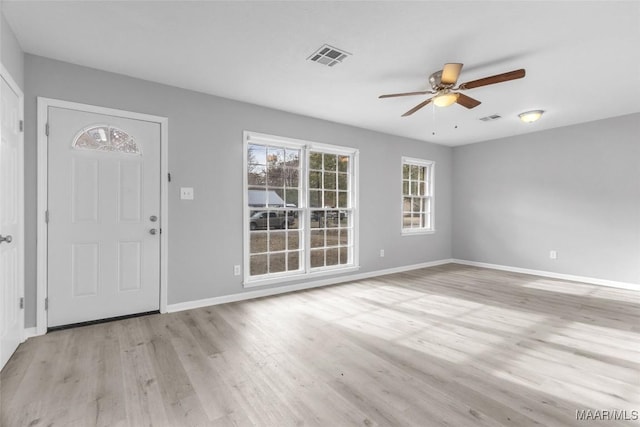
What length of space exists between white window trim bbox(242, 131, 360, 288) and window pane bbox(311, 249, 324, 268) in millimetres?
109

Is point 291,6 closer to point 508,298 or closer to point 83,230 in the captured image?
point 83,230

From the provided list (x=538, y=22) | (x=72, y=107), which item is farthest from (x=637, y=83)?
(x=72, y=107)

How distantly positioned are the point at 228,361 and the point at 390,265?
3.85 m

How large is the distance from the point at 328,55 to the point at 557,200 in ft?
16.2

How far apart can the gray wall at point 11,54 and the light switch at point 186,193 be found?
160cm

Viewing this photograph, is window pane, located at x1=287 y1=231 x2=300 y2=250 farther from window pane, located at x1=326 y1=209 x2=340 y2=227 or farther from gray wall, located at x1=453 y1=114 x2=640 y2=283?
gray wall, located at x1=453 y1=114 x2=640 y2=283

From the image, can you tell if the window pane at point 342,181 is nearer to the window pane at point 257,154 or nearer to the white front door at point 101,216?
the window pane at point 257,154

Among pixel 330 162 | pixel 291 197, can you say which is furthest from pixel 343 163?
pixel 291 197

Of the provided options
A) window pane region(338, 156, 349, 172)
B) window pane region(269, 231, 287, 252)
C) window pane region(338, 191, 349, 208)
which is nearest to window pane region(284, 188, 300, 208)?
window pane region(269, 231, 287, 252)

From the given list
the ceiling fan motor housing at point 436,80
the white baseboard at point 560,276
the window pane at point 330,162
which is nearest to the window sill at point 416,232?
the white baseboard at point 560,276

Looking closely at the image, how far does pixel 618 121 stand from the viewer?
4527mm

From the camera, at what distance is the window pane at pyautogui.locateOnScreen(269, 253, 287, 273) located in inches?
167

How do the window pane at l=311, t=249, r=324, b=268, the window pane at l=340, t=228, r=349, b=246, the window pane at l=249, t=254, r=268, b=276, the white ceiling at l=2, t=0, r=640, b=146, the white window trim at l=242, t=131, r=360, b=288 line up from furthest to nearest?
A: the window pane at l=340, t=228, r=349, b=246 < the window pane at l=311, t=249, r=324, b=268 < the window pane at l=249, t=254, r=268, b=276 < the white window trim at l=242, t=131, r=360, b=288 < the white ceiling at l=2, t=0, r=640, b=146

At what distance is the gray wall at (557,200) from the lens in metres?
4.50
